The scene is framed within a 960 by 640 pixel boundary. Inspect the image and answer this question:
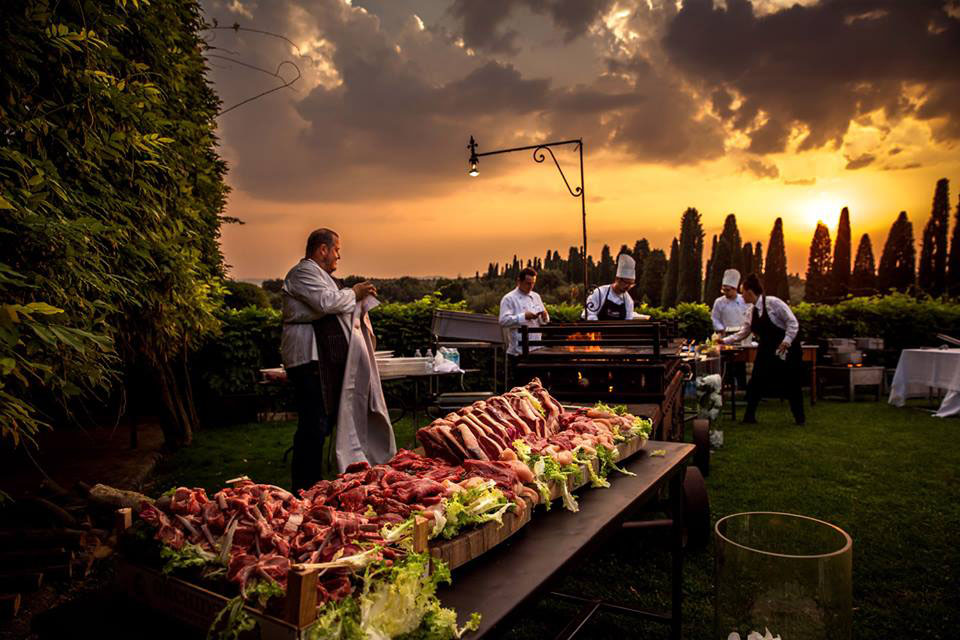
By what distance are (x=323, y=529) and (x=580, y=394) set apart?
3.66m

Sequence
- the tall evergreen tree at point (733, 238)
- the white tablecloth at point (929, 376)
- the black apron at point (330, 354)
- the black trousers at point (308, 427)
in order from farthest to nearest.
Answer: the tall evergreen tree at point (733, 238)
the white tablecloth at point (929, 376)
the black apron at point (330, 354)
the black trousers at point (308, 427)

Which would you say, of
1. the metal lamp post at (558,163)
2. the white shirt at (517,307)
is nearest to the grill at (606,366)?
the white shirt at (517,307)

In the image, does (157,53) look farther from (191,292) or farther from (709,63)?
(709,63)

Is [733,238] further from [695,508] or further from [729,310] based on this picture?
[695,508]

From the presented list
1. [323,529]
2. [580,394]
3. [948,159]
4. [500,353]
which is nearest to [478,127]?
[500,353]

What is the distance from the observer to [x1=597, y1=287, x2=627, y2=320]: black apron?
8688mm

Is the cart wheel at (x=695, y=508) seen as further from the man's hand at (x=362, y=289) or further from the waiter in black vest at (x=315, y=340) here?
the man's hand at (x=362, y=289)

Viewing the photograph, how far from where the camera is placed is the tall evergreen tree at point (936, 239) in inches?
1651

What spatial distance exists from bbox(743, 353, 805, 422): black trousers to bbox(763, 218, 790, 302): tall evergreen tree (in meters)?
52.6

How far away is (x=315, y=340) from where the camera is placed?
17.1ft

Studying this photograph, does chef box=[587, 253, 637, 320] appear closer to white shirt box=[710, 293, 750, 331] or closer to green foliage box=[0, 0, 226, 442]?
white shirt box=[710, 293, 750, 331]

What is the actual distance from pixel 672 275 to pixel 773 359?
45.4m

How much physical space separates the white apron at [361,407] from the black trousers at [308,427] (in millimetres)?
251

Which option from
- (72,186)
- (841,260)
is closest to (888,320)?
(72,186)
